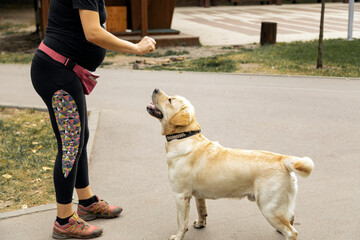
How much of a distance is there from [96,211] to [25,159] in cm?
186

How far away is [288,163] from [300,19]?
71.2ft

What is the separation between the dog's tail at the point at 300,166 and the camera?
3.38 meters

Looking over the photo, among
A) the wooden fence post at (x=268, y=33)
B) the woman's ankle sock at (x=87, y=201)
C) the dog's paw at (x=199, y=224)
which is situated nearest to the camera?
the dog's paw at (x=199, y=224)

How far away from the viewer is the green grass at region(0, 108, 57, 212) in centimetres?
478

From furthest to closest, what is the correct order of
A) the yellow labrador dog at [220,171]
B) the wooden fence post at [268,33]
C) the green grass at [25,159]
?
1. the wooden fence post at [268,33]
2. the green grass at [25,159]
3. the yellow labrador dog at [220,171]

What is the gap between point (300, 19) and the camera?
24.0m

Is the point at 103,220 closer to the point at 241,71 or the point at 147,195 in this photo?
the point at 147,195

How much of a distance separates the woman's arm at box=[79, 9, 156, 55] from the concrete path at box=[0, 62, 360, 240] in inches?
58.4

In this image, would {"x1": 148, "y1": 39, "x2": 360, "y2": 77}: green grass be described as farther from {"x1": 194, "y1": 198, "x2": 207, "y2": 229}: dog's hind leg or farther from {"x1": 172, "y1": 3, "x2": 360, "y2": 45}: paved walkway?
{"x1": 194, "y1": 198, "x2": 207, "y2": 229}: dog's hind leg

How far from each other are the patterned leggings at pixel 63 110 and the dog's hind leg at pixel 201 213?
962 mm

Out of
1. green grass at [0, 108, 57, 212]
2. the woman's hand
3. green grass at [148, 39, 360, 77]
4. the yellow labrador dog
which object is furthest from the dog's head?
green grass at [148, 39, 360, 77]

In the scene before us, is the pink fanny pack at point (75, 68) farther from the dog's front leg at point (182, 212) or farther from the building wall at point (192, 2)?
the building wall at point (192, 2)

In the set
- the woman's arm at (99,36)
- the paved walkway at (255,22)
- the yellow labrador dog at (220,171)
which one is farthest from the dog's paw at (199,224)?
the paved walkway at (255,22)

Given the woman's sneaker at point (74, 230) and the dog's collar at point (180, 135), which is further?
the woman's sneaker at point (74, 230)
